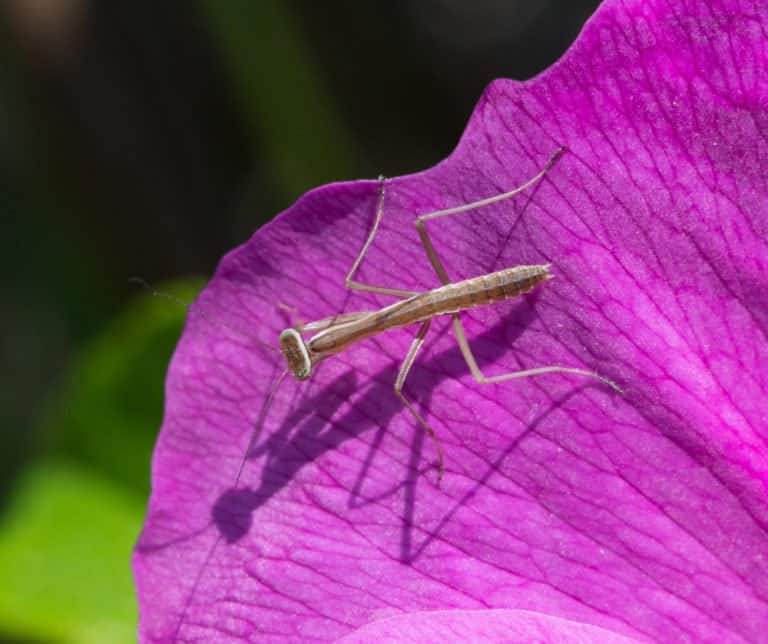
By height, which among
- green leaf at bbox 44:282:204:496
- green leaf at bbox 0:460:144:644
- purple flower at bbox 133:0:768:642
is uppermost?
purple flower at bbox 133:0:768:642

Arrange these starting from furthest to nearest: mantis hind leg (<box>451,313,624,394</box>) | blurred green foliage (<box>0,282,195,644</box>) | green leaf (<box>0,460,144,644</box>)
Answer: blurred green foliage (<box>0,282,195,644</box>), green leaf (<box>0,460,144,644</box>), mantis hind leg (<box>451,313,624,394</box>)

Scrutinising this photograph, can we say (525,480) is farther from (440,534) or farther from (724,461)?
(724,461)

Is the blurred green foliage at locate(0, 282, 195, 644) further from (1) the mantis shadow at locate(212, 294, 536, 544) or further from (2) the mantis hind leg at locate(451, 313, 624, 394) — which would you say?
(2) the mantis hind leg at locate(451, 313, 624, 394)

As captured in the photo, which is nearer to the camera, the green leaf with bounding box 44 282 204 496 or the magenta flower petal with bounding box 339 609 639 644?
the magenta flower petal with bounding box 339 609 639 644

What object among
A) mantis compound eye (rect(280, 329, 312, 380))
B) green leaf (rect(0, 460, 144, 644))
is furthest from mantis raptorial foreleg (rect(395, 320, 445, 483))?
green leaf (rect(0, 460, 144, 644))

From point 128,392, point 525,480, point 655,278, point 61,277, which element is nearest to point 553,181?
point 655,278

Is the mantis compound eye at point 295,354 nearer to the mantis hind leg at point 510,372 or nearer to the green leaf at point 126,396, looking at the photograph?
the mantis hind leg at point 510,372

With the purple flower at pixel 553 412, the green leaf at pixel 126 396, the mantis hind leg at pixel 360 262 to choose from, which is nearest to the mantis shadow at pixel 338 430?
the purple flower at pixel 553 412
